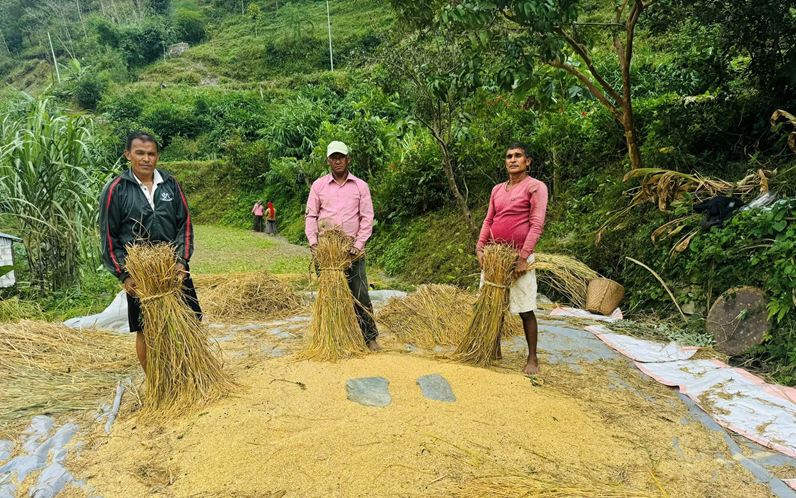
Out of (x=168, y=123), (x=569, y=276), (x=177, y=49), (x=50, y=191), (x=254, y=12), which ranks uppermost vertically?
(x=254, y=12)

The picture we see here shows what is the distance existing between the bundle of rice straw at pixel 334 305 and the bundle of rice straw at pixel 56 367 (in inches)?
46.5

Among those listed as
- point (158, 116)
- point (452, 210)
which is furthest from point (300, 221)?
point (158, 116)

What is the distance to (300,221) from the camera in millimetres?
11461

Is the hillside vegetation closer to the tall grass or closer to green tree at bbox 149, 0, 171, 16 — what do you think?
the tall grass

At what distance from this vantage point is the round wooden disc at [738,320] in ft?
10.3

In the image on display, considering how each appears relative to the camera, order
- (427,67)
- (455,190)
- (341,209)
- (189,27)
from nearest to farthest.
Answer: (341,209) → (427,67) → (455,190) → (189,27)

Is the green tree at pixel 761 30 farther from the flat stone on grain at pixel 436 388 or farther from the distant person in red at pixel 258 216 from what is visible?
the distant person in red at pixel 258 216

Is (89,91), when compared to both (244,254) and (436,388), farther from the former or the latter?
(436,388)

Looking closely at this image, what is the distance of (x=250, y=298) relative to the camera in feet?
15.3

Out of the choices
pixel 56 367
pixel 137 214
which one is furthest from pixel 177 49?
pixel 137 214

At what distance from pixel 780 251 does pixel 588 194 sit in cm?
267

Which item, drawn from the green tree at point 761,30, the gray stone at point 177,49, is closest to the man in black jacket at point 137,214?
the green tree at point 761,30

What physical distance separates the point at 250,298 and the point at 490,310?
2.68 meters

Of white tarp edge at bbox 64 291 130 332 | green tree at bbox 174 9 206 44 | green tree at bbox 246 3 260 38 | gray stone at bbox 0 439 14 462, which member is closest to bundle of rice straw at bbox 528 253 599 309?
white tarp edge at bbox 64 291 130 332
